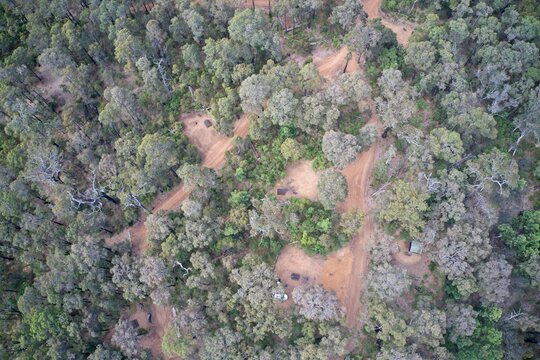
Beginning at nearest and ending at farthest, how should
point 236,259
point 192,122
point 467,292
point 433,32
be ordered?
point 467,292
point 236,259
point 433,32
point 192,122

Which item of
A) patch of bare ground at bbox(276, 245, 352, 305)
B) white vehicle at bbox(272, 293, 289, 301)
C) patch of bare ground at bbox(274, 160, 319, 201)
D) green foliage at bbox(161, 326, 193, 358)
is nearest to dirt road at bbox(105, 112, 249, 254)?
patch of bare ground at bbox(274, 160, 319, 201)

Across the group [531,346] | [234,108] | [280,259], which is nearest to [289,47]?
[234,108]

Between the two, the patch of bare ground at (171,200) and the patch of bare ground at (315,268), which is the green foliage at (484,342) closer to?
the patch of bare ground at (315,268)

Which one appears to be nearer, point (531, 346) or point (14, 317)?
point (531, 346)

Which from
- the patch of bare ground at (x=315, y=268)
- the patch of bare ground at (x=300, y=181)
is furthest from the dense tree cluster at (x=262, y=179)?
the patch of bare ground at (x=300, y=181)

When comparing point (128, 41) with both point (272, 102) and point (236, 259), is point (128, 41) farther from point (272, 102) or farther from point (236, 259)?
point (236, 259)
